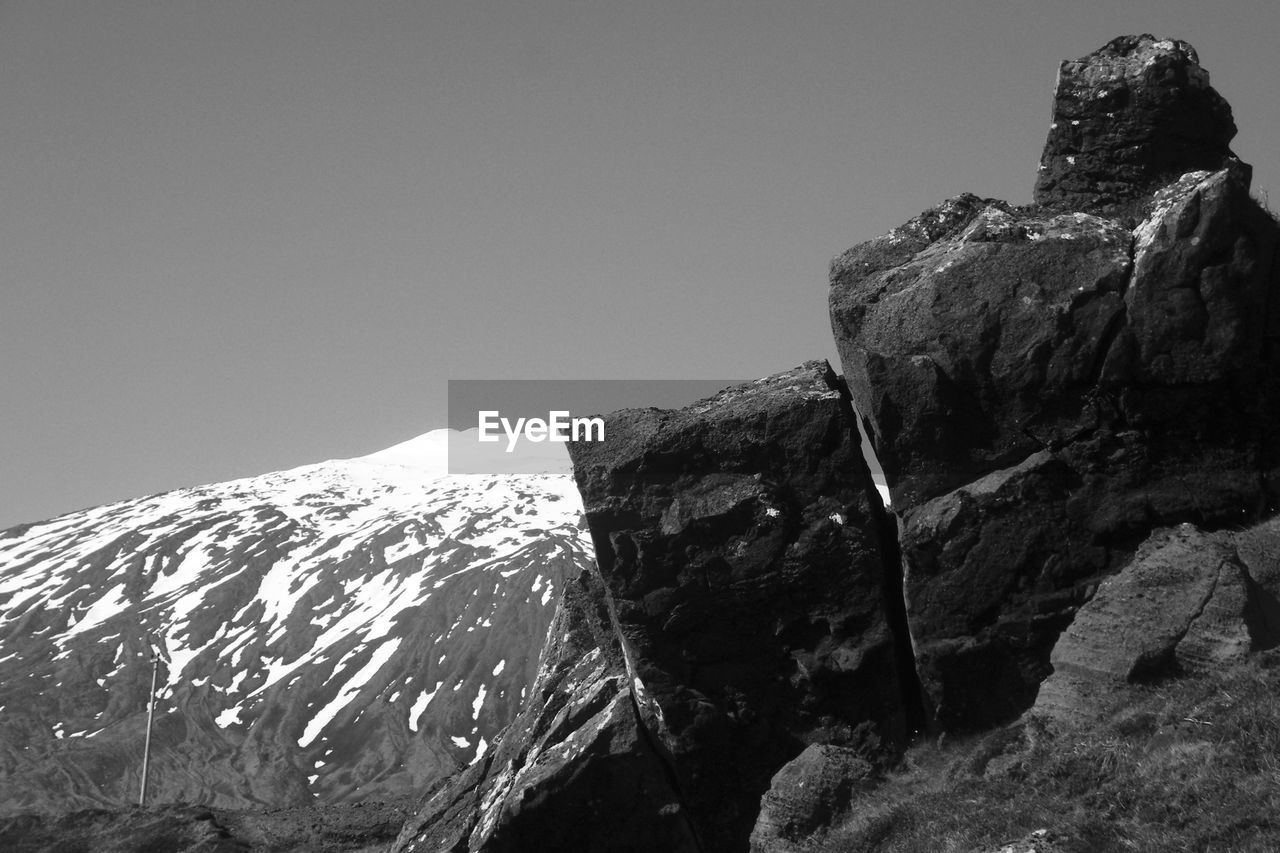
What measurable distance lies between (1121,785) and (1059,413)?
6.49 m

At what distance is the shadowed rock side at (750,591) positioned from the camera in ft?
58.0

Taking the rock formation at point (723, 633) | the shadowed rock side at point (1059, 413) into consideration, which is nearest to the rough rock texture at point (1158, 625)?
the shadowed rock side at point (1059, 413)

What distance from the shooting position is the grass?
11414 millimetres

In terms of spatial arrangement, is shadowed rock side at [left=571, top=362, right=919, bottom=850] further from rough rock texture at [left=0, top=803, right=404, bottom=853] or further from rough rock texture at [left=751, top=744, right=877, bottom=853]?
rough rock texture at [left=0, top=803, right=404, bottom=853]

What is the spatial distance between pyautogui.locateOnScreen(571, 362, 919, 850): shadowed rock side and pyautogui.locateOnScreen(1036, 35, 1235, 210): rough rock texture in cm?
592

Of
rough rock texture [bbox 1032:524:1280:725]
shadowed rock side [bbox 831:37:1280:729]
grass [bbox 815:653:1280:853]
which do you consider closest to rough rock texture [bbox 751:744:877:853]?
grass [bbox 815:653:1280:853]

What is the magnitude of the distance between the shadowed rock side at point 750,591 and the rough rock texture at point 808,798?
0.66 meters

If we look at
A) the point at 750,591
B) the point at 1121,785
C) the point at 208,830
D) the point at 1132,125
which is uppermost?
the point at 1132,125

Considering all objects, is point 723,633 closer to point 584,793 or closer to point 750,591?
point 750,591

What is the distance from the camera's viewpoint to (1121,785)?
12789mm

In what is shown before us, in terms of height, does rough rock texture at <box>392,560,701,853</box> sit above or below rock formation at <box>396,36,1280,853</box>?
below

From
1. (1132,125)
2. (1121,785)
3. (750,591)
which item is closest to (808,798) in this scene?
(750,591)

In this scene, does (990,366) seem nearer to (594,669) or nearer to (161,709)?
(594,669)

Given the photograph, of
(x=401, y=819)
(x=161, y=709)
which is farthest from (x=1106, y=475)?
(x=161, y=709)
